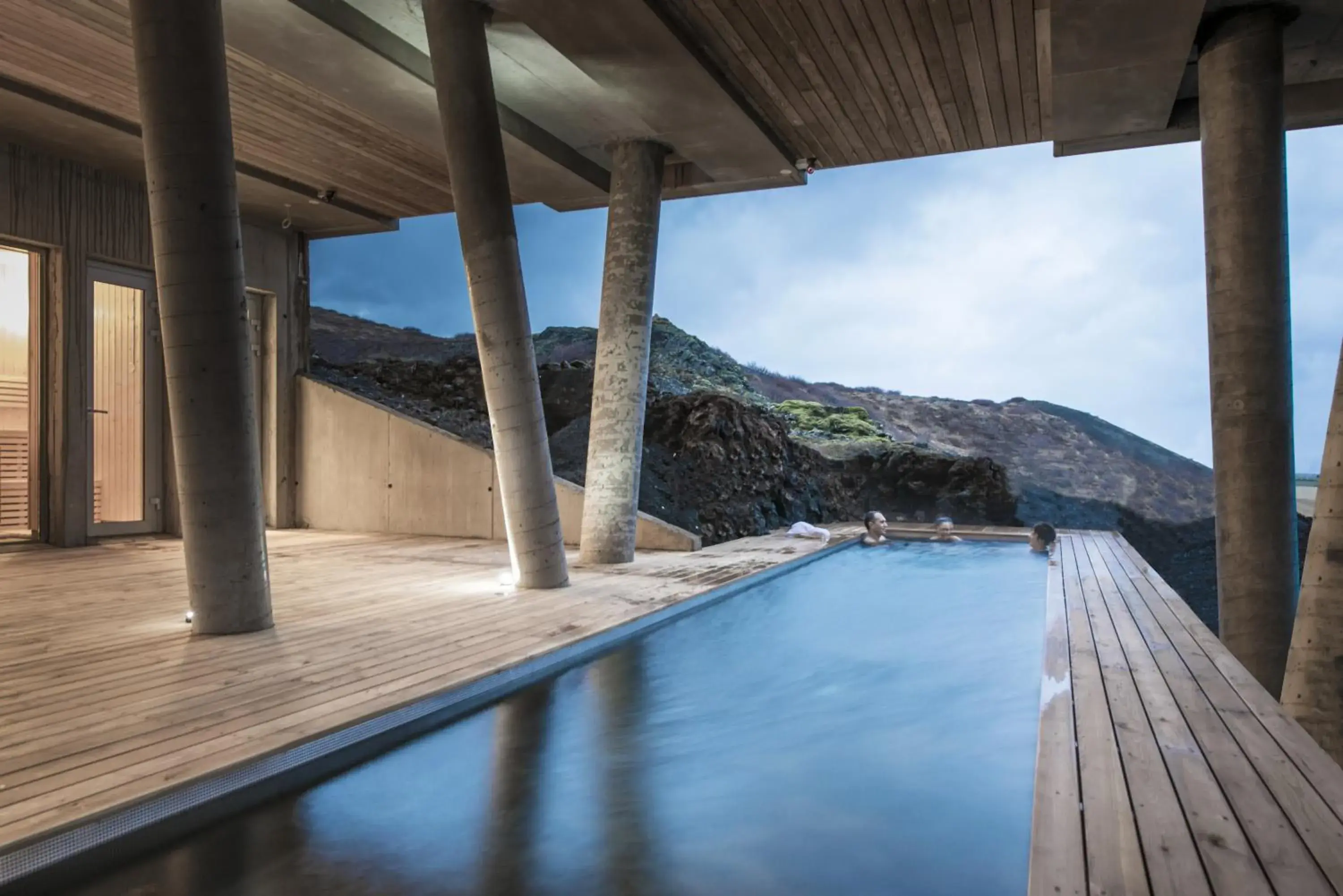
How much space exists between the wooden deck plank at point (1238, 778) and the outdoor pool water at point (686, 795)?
486 millimetres

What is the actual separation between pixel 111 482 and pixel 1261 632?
9.57 m

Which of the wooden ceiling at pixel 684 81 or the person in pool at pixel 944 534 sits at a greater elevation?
the wooden ceiling at pixel 684 81

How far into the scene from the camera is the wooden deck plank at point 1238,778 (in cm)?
159

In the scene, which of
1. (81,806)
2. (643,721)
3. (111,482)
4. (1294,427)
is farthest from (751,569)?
(111,482)

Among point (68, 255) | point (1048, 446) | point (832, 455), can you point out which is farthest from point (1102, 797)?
point (1048, 446)

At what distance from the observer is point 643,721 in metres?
3.22

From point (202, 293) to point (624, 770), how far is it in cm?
266

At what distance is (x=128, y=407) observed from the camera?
812cm

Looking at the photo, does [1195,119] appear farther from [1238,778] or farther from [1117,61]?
[1238,778]

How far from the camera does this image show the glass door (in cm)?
795

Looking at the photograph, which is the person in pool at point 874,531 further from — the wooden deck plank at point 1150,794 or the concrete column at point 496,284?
the wooden deck plank at point 1150,794

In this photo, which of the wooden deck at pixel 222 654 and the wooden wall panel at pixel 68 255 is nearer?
the wooden deck at pixel 222 654

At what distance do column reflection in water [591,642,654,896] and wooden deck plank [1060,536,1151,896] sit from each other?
995mm

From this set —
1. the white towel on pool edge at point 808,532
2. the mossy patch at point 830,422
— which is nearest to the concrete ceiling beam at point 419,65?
the white towel on pool edge at point 808,532
